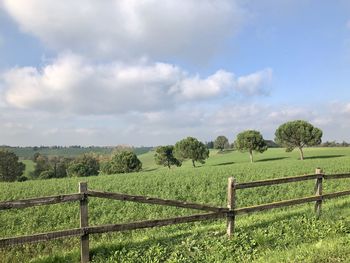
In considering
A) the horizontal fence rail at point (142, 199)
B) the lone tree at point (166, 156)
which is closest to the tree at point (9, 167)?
the lone tree at point (166, 156)

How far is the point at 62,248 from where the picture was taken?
8.84 m

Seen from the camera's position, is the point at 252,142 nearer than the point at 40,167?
Yes

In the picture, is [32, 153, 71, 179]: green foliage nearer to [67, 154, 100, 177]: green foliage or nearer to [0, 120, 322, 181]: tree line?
[0, 120, 322, 181]: tree line

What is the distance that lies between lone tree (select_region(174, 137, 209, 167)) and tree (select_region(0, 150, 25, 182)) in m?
33.2

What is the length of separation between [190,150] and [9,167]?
3694 cm

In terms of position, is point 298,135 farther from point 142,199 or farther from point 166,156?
point 142,199

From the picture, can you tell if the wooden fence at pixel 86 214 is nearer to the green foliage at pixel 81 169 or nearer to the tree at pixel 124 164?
the tree at pixel 124 164

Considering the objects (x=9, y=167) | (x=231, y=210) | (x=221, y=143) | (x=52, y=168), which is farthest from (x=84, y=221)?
(x=221, y=143)

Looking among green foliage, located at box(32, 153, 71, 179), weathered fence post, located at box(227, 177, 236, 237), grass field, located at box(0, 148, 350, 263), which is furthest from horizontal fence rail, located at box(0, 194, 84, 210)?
green foliage, located at box(32, 153, 71, 179)

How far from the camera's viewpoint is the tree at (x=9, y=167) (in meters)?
72.6

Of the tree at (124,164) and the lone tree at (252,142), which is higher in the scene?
the lone tree at (252,142)

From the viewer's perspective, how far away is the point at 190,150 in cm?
7831

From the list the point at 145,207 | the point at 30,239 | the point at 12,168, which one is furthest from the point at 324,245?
the point at 12,168

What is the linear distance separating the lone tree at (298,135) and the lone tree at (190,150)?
52.7ft
